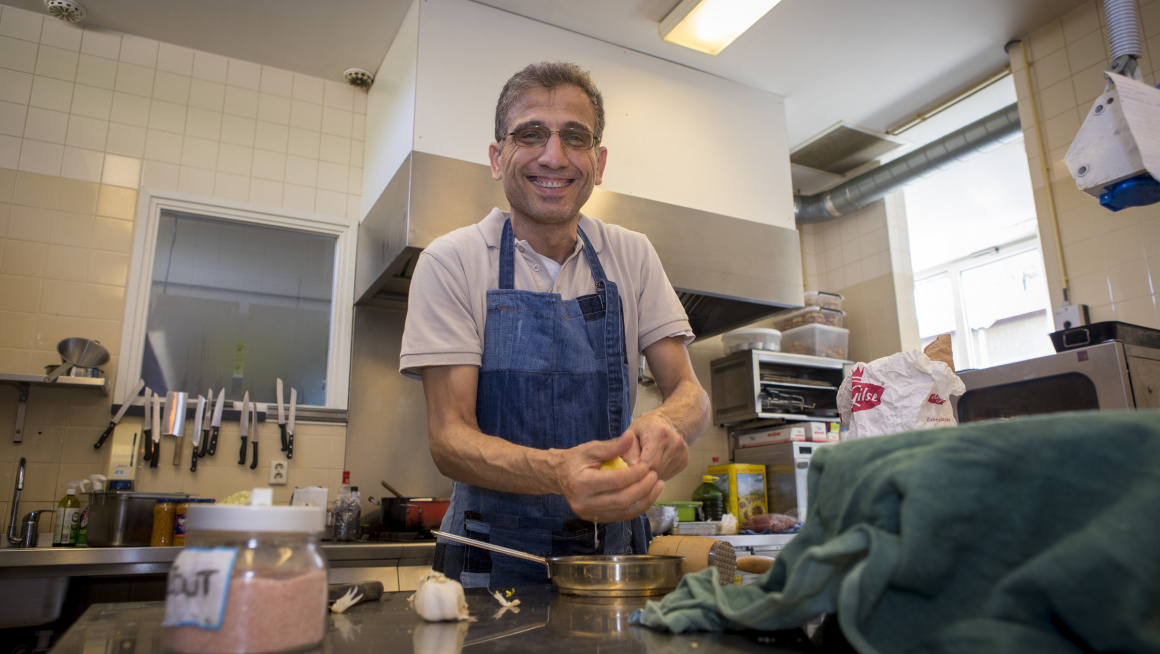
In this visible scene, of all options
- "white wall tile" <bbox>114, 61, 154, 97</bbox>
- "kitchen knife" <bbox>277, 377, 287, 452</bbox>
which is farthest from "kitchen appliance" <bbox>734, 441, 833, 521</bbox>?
"white wall tile" <bbox>114, 61, 154, 97</bbox>

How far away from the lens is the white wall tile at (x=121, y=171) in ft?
9.87

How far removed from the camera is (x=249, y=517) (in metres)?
0.57

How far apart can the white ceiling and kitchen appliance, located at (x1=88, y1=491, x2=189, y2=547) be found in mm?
1934

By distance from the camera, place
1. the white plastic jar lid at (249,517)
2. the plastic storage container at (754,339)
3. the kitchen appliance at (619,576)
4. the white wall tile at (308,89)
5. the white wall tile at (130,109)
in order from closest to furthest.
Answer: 1. the white plastic jar lid at (249,517)
2. the kitchen appliance at (619,576)
3. the white wall tile at (130,109)
4. the white wall tile at (308,89)
5. the plastic storage container at (754,339)

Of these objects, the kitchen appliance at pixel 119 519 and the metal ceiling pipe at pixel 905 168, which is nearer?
the kitchen appliance at pixel 119 519

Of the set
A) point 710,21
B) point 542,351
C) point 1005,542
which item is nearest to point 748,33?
point 710,21

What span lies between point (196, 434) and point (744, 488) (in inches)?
97.3

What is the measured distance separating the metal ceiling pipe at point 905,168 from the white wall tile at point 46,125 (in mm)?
3334

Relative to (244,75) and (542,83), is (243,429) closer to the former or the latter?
(244,75)

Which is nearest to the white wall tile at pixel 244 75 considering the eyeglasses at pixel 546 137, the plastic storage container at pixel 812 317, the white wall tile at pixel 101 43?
the white wall tile at pixel 101 43

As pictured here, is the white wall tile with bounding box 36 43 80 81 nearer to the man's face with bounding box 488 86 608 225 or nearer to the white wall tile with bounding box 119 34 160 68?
the white wall tile with bounding box 119 34 160 68

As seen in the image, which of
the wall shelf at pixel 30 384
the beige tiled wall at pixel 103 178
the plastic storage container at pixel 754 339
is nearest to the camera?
the wall shelf at pixel 30 384

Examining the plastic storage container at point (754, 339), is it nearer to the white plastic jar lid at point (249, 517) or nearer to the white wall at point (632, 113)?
the white wall at point (632, 113)

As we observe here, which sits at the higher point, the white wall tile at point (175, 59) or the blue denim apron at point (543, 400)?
the white wall tile at point (175, 59)
